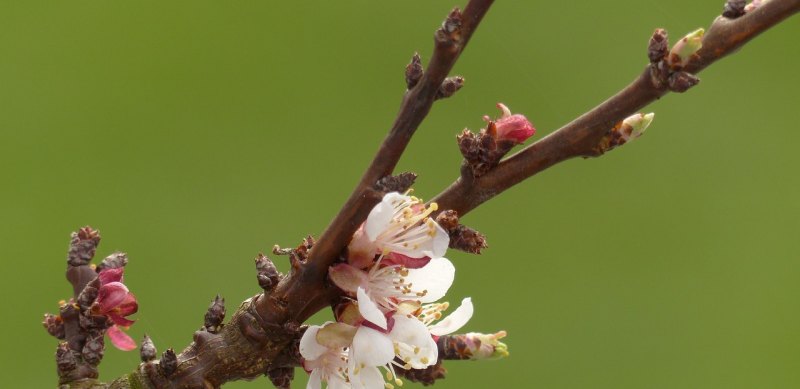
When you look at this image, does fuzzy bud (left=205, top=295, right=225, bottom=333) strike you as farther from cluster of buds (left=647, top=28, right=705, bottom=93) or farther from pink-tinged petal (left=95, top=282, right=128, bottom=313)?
cluster of buds (left=647, top=28, right=705, bottom=93)

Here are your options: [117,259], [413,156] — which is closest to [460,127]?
[413,156]

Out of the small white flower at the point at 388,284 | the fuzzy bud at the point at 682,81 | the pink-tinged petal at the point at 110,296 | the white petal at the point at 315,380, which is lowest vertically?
the white petal at the point at 315,380

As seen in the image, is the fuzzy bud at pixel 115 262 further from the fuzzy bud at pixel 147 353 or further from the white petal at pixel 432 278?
the white petal at pixel 432 278

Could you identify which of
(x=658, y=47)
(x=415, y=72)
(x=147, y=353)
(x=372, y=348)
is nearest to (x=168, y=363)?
(x=147, y=353)

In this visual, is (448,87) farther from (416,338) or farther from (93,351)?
(93,351)

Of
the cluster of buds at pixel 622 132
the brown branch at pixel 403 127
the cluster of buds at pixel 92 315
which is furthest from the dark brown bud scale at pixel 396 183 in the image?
the cluster of buds at pixel 92 315
